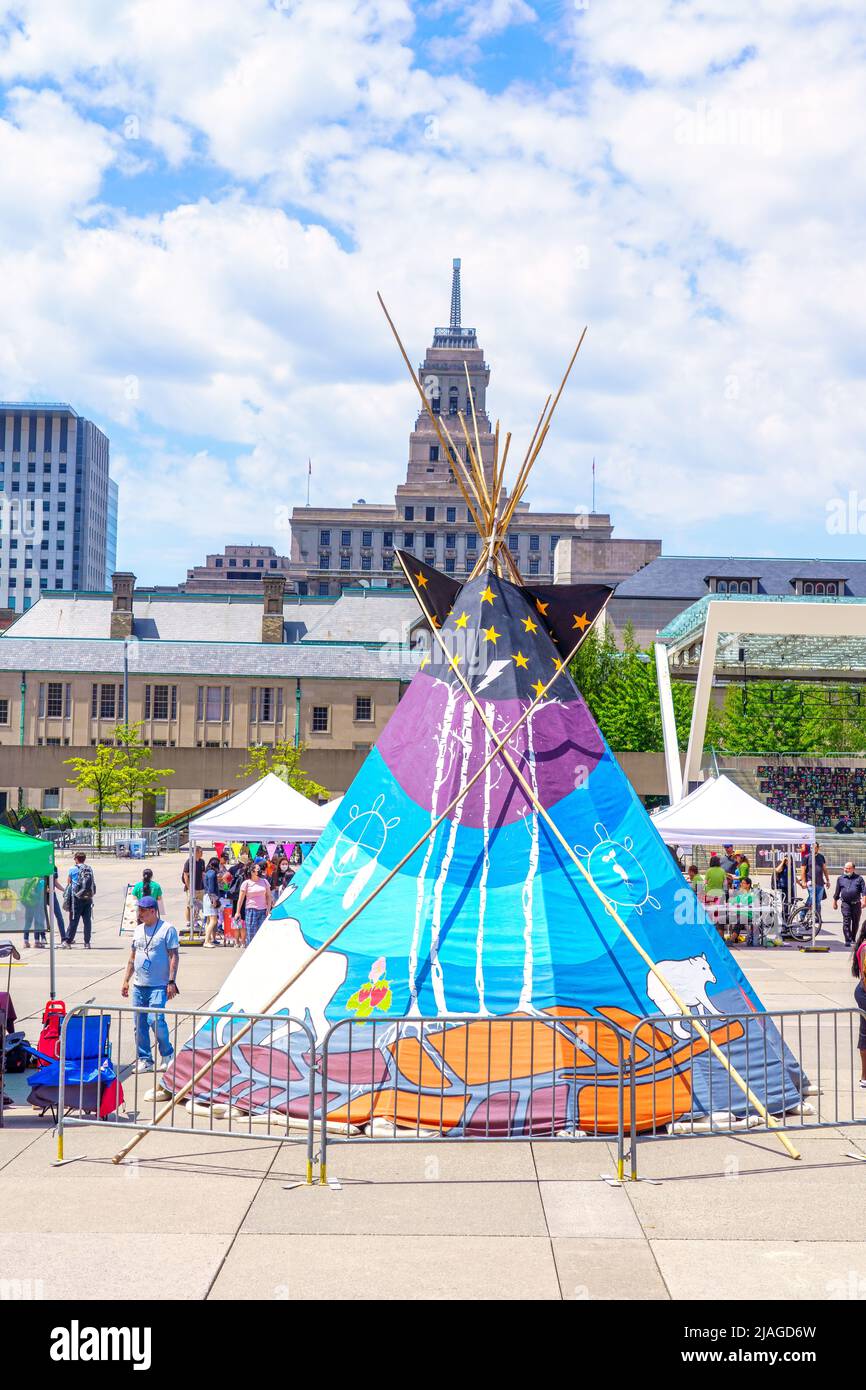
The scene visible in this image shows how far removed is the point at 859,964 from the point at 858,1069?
144 cm

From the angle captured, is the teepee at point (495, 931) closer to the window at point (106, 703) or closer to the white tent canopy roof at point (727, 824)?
the white tent canopy roof at point (727, 824)

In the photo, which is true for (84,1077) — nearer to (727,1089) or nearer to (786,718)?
(727,1089)

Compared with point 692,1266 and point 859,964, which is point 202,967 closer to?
point 859,964

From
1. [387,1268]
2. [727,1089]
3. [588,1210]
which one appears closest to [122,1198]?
[387,1268]

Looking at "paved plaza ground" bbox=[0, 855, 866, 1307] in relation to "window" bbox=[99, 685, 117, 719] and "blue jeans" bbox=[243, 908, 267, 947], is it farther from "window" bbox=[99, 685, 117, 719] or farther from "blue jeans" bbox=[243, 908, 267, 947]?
"window" bbox=[99, 685, 117, 719]

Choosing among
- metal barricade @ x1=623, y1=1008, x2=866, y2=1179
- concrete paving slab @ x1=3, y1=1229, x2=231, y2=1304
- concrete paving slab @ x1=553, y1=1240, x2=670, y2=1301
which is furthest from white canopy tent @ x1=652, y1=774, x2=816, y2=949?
concrete paving slab @ x1=3, y1=1229, x2=231, y2=1304

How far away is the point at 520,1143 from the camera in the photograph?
33.6 feet

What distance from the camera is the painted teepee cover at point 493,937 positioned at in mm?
10500

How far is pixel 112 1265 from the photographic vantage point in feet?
24.1

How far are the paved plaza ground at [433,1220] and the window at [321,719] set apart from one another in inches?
2651

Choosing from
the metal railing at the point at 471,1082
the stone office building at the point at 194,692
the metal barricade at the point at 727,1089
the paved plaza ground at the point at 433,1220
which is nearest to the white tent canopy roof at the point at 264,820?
the metal railing at the point at 471,1082

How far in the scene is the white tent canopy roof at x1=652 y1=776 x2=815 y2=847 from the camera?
78.5 feet

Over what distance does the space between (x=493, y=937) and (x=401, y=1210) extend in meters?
3.29

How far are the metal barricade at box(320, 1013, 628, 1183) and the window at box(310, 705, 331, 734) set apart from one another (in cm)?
6773
